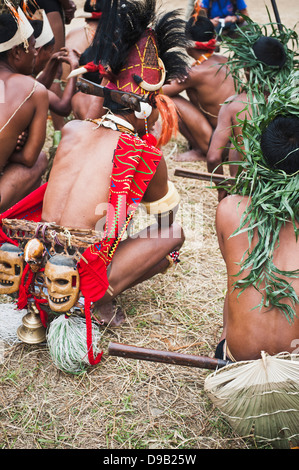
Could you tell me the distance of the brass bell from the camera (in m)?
2.67

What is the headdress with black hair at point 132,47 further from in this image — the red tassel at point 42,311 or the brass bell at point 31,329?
the brass bell at point 31,329

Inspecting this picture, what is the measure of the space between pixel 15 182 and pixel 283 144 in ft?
7.28

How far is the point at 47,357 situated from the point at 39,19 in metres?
2.87

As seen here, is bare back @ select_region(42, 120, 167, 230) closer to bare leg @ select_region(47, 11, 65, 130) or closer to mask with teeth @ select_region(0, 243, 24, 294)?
mask with teeth @ select_region(0, 243, 24, 294)

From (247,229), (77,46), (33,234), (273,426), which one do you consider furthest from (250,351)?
(77,46)

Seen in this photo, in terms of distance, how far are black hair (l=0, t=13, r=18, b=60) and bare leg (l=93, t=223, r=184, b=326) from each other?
5.25 feet

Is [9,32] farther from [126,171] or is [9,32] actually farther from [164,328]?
[164,328]

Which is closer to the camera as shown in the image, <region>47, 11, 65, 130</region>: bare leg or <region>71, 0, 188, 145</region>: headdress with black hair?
<region>71, 0, 188, 145</region>: headdress with black hair

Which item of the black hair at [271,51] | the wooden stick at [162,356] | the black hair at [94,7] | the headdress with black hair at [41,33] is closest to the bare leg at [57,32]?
Answer: the black hair at [94,7]

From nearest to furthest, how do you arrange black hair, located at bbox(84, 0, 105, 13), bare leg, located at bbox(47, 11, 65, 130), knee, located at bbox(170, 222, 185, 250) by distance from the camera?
knee, located at bbox(170, 222, 185, 250) → black hair, located at bbox(84, 0, 105, 13) → bare leg, located at bbox(47, 11, 65, 130)

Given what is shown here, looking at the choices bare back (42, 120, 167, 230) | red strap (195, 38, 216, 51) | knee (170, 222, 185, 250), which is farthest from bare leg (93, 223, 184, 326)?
red strap (195, 38, 216, 51)

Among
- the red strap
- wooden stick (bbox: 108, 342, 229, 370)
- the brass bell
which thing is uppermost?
the red strap

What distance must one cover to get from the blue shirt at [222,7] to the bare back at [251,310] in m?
4.33

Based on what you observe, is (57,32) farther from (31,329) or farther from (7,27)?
(31,329)
